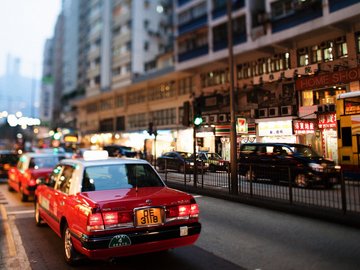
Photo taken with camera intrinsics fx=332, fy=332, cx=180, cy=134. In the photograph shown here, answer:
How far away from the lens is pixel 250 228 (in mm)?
6824

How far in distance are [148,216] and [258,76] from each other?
16.8 meters

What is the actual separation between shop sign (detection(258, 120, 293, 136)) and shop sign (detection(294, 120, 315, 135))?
23 centimetres

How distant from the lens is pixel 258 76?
64.6ft

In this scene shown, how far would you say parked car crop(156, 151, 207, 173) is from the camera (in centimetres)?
1282

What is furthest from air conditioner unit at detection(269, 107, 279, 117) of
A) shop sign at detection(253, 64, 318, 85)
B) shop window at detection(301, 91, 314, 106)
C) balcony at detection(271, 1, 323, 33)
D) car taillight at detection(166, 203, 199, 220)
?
car taillight at detection(166, 203, 199, 220)

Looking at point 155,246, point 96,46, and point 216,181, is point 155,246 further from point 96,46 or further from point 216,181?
point 96,46

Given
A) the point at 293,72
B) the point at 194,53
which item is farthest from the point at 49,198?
the point at 194,53

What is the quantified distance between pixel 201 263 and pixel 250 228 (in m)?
2.34

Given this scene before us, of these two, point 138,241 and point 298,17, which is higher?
point 298,17

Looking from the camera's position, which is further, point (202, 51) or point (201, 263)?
point (202, 51)

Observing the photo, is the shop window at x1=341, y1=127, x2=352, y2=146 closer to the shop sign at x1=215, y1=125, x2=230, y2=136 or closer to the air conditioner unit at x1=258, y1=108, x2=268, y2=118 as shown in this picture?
the air conditioner unit at x1=258, y1=108, x2=268, y2=118

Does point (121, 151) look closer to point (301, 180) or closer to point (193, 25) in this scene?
point (193, 25)

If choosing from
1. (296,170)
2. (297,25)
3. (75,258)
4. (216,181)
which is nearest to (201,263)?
(75,258)

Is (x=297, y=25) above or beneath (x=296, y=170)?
above
